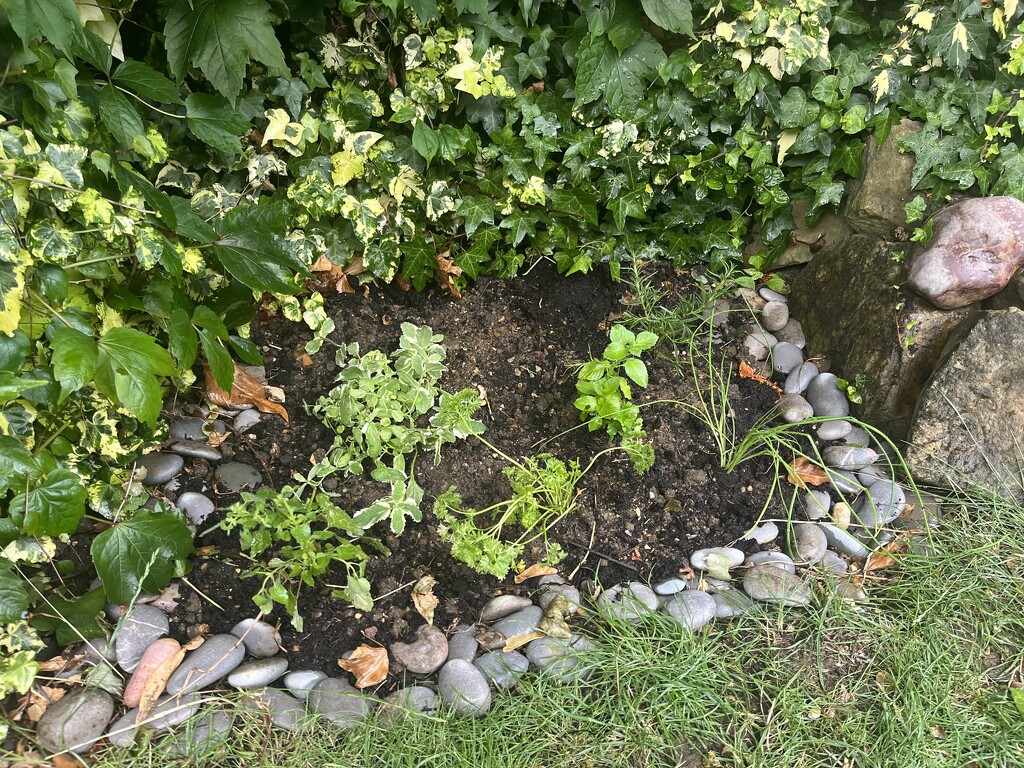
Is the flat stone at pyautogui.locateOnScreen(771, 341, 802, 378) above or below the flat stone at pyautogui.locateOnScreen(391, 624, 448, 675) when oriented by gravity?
above

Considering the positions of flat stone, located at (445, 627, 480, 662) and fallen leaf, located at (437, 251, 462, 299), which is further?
fallen leaf, located at (437, 251, 462, 299)

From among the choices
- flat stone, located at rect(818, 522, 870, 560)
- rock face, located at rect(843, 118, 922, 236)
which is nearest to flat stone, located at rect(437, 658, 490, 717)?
flat stone, located at rect(818, 522, 870, 560)

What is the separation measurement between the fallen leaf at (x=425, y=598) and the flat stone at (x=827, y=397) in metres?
1.46

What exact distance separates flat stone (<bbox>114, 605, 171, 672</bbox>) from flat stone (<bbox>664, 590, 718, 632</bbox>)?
1.42 meters

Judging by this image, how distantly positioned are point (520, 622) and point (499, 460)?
1.81ft

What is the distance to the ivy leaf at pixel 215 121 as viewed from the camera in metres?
2.11

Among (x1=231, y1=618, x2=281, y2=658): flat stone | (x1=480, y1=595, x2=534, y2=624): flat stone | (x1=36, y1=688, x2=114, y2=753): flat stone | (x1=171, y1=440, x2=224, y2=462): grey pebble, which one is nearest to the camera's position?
(x1=36, y1=688, x2=114, y2=753): flat stone

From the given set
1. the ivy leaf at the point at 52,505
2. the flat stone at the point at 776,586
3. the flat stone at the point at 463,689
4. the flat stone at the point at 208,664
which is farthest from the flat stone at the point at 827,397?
the ivy leaf at the point at 52,505

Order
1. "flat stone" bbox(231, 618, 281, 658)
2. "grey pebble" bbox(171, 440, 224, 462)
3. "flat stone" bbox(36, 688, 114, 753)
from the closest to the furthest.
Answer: "flat stone" bbox(36, 688, 114, 753), "flat stone" bbox(231, 618, 281, 658), "grey pebble" bbox(171, 440, 224, 462)

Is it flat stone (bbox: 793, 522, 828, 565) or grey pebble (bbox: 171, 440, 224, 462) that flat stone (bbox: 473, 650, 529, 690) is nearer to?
flat stone (bbox: 793, 522, 828, 565)

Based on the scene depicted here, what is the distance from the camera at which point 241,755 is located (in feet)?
5.96

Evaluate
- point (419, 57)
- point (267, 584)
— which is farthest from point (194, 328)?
point (419, 57)

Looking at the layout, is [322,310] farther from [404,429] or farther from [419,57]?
[419,57]

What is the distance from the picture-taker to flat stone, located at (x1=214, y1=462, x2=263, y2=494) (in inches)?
92.2
